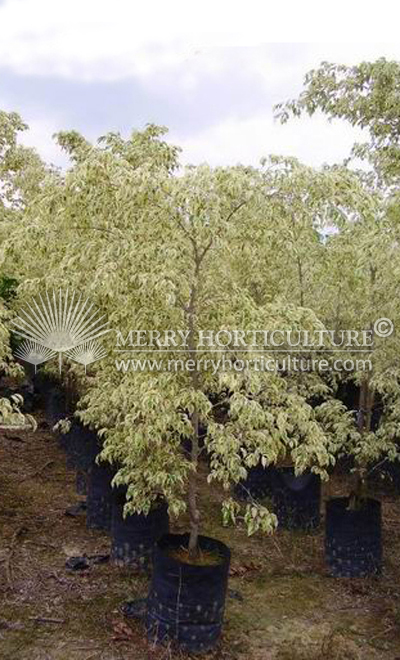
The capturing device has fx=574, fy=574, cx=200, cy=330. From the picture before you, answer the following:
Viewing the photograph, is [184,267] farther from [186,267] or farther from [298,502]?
[298,502]

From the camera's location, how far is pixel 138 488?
14.4 feet

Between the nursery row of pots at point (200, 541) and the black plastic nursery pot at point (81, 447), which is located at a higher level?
the black plastic nursery pot at point (81, 447)

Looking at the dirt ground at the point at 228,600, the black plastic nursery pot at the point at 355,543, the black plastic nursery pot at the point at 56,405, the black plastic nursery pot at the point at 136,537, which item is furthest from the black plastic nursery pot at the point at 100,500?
the black plastic nursery pot at the point at 56,405

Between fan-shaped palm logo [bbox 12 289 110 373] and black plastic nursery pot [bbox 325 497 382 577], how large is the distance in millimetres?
2847

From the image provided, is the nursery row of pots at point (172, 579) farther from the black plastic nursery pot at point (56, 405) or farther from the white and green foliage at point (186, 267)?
the black plastic nursery pot at point (56, 405)

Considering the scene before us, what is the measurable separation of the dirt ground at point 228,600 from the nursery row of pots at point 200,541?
6.0 inches

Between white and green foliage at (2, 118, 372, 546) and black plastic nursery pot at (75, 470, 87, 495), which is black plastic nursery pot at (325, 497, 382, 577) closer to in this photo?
white and green foliage at (2, 118, 372, 546)

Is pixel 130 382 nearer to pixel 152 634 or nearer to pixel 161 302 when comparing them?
pixel 161 302

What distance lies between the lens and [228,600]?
4.97 m

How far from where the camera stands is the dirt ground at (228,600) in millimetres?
4270

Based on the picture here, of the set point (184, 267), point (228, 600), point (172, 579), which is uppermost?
point (184, 267)

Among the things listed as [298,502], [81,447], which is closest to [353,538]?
[298,502]

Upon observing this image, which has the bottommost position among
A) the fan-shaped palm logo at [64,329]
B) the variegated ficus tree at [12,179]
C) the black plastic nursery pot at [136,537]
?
the black plastic nursery pot at [136,537]

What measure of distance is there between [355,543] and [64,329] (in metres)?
4.23
